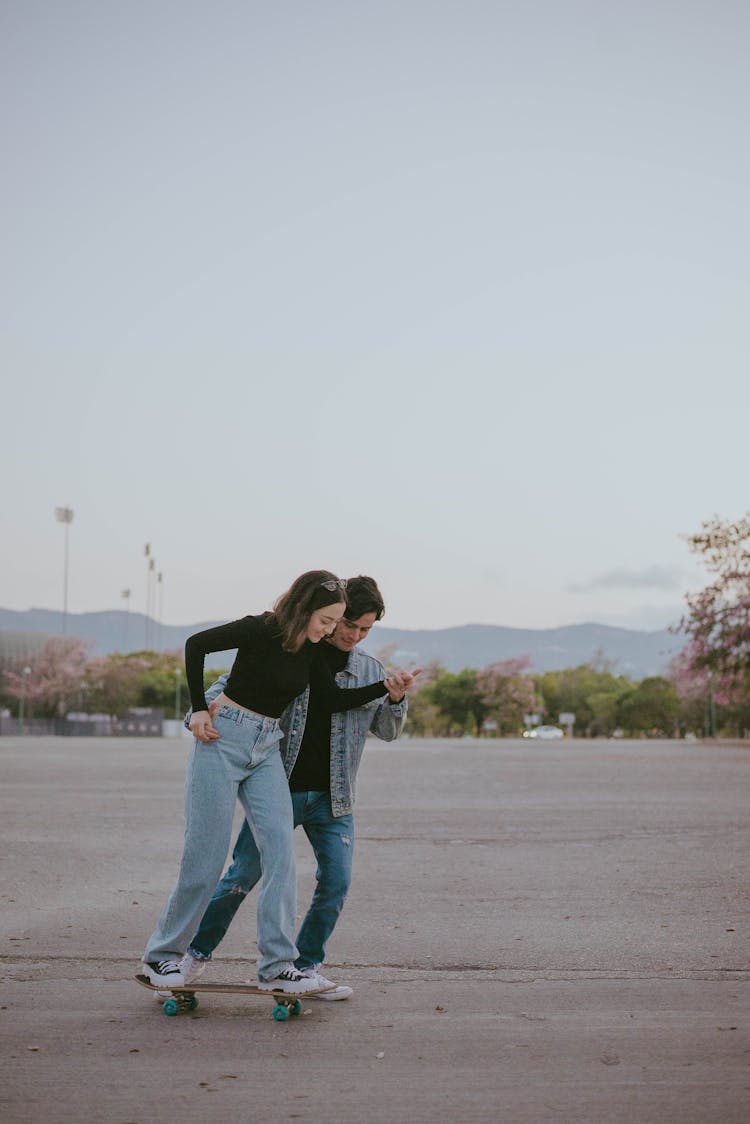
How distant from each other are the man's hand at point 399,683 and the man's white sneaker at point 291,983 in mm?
1219

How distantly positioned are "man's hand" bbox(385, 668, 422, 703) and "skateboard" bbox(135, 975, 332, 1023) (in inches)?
49.3

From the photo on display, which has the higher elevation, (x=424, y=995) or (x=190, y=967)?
(x=190, y=967)

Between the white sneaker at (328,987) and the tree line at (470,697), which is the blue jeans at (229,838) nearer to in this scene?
the white sneaker at (328,987)

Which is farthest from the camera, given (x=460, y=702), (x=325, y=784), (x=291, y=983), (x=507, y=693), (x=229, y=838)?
(x=460, y=702)

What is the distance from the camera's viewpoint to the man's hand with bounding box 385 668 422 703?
5.54m

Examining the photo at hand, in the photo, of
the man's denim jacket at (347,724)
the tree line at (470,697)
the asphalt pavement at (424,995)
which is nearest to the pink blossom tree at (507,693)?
the tree line at (470,697)

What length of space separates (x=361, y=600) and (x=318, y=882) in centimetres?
123

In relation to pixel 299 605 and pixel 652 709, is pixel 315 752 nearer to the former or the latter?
pixel 299 605

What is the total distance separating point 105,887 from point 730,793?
13.6 metres

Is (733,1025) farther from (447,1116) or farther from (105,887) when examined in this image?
(105,887)

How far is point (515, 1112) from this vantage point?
3881mm

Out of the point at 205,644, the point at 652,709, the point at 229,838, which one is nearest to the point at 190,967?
the point at 229,838

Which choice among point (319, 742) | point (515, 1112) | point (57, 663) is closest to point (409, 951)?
point (319, 742)

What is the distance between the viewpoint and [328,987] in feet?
17.4
